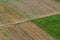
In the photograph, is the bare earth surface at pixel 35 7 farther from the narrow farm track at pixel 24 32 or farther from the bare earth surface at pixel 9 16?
the narrow farm track at pixel 24 32

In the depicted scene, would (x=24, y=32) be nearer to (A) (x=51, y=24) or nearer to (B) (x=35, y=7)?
(A) (x=51, y=24)

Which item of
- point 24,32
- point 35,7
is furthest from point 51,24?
point 35,7

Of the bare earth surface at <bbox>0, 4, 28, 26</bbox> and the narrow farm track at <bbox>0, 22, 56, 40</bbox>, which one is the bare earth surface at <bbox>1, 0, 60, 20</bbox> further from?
the narrow farm track at <bbox>0, 22, 56, 40</bbox>

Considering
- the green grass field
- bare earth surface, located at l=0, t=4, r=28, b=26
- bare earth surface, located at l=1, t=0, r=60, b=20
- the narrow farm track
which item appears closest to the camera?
the narrow farm track

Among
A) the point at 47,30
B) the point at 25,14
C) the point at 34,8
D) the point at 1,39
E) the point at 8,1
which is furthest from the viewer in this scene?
the point at 8,1

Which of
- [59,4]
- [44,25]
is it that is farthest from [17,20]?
[59,4]

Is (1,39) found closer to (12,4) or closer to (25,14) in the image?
(25,14)

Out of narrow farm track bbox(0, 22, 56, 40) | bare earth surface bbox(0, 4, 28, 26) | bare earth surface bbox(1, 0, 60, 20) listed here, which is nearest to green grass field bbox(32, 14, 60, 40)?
narrow farm track bbox(0, 22, 56, 40)
